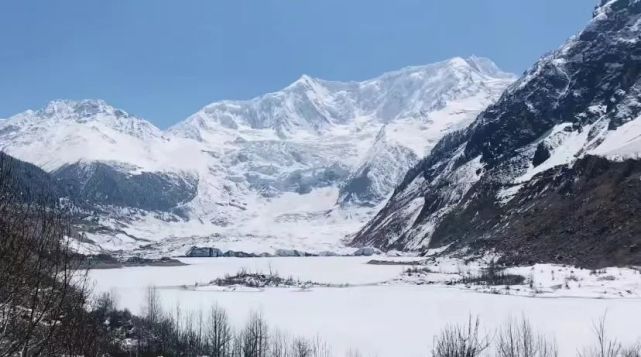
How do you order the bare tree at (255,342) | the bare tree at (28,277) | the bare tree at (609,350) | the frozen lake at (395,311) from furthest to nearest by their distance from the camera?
the bare tree at (255,342)
the frozen lake at (395,311)
the bare tree at (609,350)
the bare tree at (28,277)

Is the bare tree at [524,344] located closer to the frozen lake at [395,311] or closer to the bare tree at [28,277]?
the frozen lake at [395,311]

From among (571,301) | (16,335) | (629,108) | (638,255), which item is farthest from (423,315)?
(629,108)

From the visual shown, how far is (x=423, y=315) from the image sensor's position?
94750mm

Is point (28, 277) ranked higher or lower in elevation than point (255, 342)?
higher

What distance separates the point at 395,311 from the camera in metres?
101

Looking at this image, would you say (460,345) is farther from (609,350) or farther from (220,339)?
(220,339)

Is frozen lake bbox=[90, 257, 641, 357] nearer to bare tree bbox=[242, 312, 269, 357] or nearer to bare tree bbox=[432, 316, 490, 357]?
bare tree bbox=[432, 316, 490, 357]

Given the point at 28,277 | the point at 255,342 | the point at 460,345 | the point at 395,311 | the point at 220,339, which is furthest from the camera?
the point at 395,311

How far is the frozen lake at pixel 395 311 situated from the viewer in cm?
7431

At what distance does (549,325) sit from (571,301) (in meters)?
23.8

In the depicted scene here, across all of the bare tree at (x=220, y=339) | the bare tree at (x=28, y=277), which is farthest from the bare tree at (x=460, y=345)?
the bare tree at (x=28, y=277)

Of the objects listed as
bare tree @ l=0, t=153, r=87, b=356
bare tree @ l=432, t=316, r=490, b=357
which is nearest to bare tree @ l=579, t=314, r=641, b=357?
bare tree @ l=432, t=316, r=490, b=357

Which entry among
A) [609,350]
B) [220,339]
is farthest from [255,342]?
[609,350]

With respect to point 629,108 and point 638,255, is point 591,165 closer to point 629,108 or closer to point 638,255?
point 629,108
